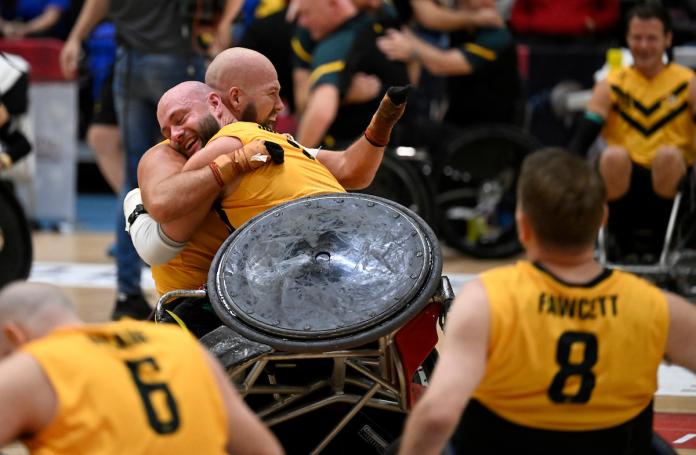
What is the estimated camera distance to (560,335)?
2525 millimetres

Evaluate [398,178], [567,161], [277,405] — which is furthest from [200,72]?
[567,161]

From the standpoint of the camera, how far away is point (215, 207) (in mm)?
3793

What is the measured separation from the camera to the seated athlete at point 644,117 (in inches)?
269

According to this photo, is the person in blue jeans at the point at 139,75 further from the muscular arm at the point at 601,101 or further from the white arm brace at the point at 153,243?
the white arm brace at the point at 153,243

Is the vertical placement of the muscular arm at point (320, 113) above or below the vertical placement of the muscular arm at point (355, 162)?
below

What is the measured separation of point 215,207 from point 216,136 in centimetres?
21

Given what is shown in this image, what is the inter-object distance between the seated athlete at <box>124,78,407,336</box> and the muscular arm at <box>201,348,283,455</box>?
1.26m

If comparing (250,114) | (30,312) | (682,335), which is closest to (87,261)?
(250,114)

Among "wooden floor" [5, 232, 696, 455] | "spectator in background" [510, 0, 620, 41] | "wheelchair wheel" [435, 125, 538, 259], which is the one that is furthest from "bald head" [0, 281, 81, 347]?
"spectator in background" [510, 0, 620, 41]

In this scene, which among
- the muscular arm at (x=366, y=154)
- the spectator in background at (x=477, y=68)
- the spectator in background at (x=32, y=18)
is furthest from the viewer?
the spectator in background at (x=32, y=18)

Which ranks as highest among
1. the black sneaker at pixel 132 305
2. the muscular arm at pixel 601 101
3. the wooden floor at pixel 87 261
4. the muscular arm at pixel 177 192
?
the muscular arm at pixel 177 192

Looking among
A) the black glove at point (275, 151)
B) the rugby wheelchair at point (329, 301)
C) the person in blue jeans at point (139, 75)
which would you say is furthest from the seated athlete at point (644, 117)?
the rugby wheelchair at point (329, 301)

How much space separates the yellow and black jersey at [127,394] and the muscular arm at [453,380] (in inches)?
14.2

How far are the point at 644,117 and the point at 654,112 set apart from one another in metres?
0.06
